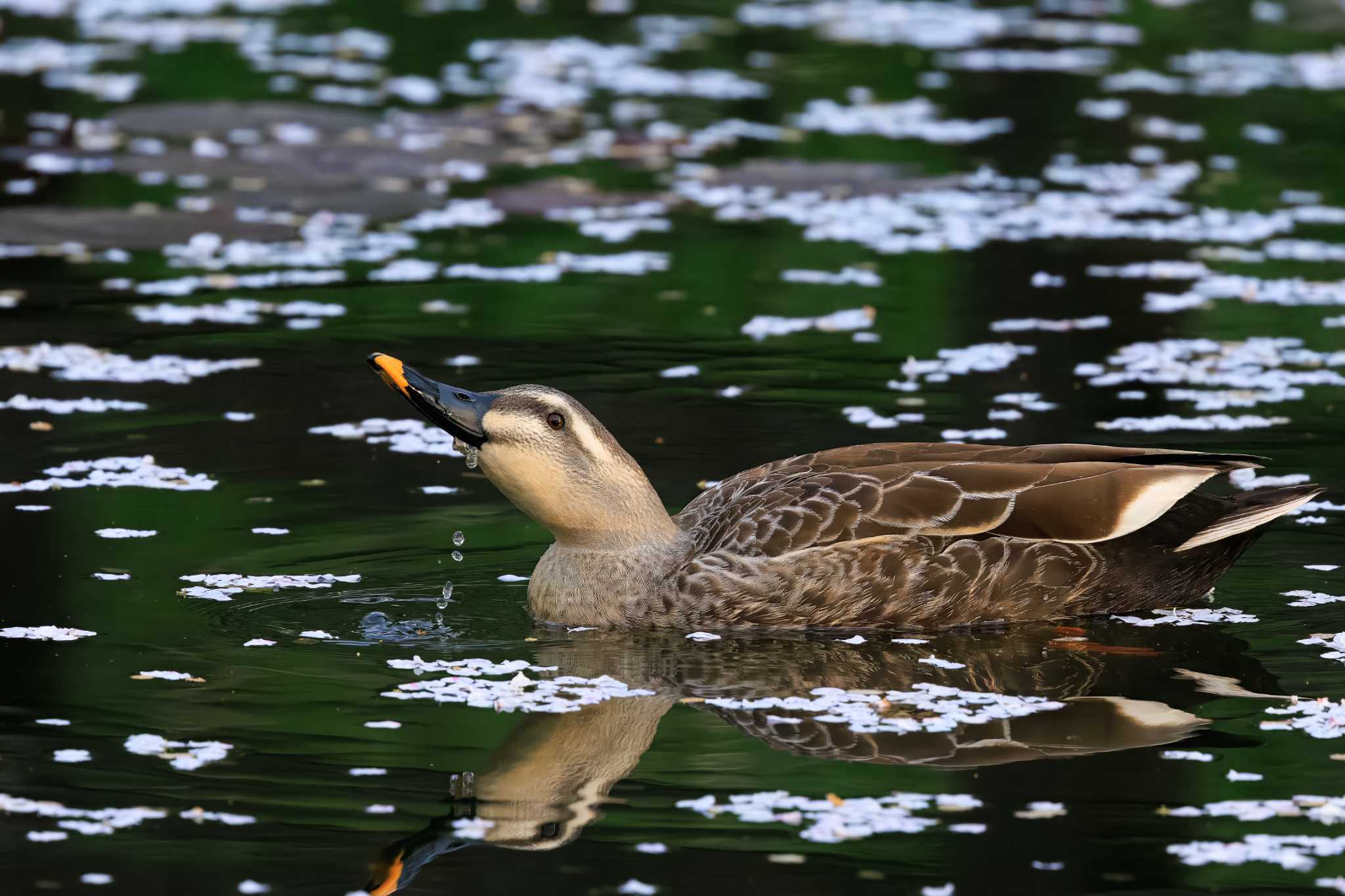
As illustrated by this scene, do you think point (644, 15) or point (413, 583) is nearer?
point (413, 583)

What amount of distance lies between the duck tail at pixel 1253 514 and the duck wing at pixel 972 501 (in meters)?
0.23

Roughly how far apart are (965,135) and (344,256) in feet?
24.6

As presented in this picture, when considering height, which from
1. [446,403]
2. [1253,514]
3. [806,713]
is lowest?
[806,713]

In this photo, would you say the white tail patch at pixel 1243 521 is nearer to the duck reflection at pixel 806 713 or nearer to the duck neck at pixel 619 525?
the duck reflection at pixel 806 713

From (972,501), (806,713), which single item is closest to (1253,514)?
(972,501)

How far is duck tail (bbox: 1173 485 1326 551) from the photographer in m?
9.62

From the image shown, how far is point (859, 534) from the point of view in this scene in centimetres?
957

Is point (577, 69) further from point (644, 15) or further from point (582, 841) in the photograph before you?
point (582, 841)

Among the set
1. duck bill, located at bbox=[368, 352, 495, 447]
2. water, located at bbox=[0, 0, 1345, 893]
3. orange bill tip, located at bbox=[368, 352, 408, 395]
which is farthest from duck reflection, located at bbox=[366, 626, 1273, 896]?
orange bill tip, located at bbox=[368, 352, 408, 395]

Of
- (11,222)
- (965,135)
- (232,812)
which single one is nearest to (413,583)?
(232,812)

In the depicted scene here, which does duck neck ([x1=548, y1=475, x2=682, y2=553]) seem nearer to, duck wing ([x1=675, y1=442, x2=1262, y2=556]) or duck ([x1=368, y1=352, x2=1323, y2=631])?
duck ([x1=368, y1=352, x2=1323, y2=631])

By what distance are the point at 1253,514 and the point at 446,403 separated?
3.46 m

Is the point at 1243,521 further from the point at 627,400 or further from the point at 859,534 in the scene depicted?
the point at 627,400

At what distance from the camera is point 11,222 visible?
17.9 metres
